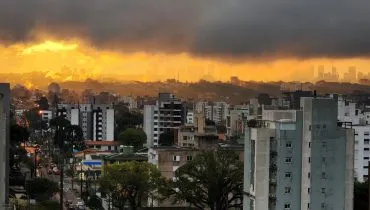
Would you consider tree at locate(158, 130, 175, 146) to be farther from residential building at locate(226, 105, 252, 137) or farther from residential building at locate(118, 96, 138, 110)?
residential building at locate(118, 96, 138, 110)

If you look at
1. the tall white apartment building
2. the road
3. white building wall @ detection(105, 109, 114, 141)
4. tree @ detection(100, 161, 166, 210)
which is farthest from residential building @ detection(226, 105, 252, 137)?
tree @ detection(100, 161, 166, 210)

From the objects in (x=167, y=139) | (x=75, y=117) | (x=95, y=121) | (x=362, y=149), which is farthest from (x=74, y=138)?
(x=362, y=149)

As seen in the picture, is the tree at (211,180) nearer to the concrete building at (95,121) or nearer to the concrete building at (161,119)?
the concrete building at (161,119)

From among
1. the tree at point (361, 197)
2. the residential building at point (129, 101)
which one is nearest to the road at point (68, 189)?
the tree at point (361, 197)

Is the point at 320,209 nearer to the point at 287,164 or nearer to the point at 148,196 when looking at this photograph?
the point at 287,164

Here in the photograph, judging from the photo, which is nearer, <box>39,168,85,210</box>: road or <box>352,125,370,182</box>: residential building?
<box>39,168,85,210</box>: road

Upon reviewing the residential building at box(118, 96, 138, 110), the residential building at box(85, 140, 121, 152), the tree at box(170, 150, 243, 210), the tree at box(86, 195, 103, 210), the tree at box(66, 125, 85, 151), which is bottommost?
the tree at box(86, 195, 103, 210)
